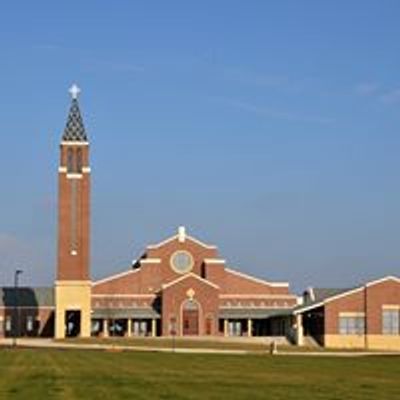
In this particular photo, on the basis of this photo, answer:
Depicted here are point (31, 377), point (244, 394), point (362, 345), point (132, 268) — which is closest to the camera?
point (244, 394)

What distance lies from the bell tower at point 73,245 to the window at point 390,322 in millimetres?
31608

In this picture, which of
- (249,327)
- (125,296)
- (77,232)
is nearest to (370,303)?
(249,327)

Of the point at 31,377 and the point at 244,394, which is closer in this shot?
the point at 244,394

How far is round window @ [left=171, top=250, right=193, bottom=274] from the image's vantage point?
127750mm

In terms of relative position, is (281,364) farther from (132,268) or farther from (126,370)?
(132,268)

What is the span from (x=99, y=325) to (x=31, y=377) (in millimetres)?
88419

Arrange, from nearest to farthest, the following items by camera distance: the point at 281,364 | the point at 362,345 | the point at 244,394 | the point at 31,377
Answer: the point at 244,394 → the point at 31,377 → the point at 281,364 → the point at 362,345

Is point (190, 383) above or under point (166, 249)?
under

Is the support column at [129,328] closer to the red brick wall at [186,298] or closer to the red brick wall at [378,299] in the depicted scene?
the red brick wall at [186,298]

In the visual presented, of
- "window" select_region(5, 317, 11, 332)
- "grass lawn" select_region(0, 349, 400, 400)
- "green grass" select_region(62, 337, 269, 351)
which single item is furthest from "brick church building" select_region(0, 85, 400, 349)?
"grass lawn" select_region(0, 349, 400, 400)

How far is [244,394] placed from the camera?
27.5m

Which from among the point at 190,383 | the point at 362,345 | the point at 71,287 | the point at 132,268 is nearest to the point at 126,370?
the point at 190,383

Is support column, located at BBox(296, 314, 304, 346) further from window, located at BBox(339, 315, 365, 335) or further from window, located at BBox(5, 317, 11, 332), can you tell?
window, located at BBox(5, 317, 11, 332)

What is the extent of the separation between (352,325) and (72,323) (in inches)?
Answer: 1320
